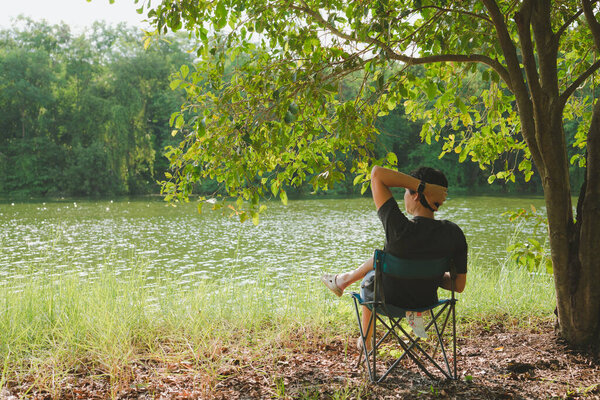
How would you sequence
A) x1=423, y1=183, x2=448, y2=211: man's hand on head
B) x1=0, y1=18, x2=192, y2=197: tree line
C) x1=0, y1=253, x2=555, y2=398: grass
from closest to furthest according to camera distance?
x1=423, y1=183, x2=448, y2=211: man's hand on head < x1=0, y1=253, x2=555, y2=398: grass < x1=0, y1=18, x2=192, y2=197: tree line

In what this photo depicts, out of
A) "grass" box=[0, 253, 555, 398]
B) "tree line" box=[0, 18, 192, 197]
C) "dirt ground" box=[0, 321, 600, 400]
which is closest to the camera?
"dirt ground" box=[0, 321, 600, 400]

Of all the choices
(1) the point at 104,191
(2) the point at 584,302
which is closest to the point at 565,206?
(2) the point at 584,302

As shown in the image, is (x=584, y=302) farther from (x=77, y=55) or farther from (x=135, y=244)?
(x=77, y=55)

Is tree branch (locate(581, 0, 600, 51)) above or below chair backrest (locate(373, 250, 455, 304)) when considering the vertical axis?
above

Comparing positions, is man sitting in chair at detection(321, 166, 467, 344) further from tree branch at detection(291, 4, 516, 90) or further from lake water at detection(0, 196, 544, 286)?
lake water at detection(0, 196, 544, 286)

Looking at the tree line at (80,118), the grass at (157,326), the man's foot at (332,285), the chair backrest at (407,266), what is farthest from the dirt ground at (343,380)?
the tree line at (80,118)

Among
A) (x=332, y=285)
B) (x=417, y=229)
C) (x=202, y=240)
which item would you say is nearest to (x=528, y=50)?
(x=417, y=229)

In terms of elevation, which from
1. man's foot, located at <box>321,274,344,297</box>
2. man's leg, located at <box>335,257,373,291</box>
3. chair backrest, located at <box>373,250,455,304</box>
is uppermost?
chair backrest, located at <box>373,250,455,304</box>

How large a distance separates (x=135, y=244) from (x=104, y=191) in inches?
1011

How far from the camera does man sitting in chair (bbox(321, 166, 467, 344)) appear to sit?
2.47 metres

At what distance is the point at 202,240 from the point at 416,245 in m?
13.5

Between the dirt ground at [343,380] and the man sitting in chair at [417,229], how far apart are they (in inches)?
17.8

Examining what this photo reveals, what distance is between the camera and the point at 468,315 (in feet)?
13.5

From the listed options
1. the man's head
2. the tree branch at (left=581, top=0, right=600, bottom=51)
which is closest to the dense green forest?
the tree branch at (left=581, top=0, right=600, bottom=51)
